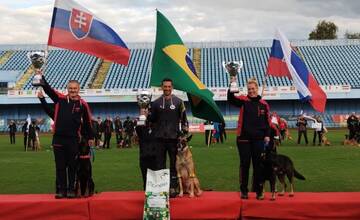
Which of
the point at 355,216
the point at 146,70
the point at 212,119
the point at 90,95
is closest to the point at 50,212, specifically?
the point at 212,119

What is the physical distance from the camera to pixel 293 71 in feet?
39.7

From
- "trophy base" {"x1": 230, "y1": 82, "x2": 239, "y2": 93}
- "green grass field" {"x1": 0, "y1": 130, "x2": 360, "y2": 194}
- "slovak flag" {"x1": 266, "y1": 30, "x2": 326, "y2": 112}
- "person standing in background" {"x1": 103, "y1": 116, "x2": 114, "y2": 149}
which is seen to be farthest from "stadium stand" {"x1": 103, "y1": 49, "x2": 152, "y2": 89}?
"trophy base" {"x1": 230, "y1": 82, "x2": 239, "y2": 93}

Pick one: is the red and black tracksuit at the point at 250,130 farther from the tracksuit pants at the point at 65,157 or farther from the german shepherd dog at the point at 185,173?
the tracksuit pants at the point at 65,157

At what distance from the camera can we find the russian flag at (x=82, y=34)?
9.45 m

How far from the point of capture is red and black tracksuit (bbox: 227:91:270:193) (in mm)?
8148

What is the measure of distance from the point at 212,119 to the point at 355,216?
8.98 feet

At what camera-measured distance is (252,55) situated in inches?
2453

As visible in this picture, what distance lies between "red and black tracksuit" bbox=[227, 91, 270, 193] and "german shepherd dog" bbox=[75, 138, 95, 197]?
2.33 meters

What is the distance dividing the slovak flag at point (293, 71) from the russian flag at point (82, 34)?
3.88m

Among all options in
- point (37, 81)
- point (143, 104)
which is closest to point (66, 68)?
point (37, 81)

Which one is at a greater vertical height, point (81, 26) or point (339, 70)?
point (339, 70)

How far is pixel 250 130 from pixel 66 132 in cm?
279

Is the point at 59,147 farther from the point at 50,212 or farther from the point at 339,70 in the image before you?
the point at 339,70

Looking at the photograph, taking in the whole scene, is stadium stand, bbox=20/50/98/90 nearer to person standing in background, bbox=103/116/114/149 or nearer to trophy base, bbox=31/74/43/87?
person standing in background, bbox=103/116/114/149
